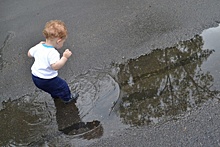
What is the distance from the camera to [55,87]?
12.4 ft

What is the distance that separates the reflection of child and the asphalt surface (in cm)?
63

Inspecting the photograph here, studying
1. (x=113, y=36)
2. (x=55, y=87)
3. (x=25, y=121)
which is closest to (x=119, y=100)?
(x=55, y=87)

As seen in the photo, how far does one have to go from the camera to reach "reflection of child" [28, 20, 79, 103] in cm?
342

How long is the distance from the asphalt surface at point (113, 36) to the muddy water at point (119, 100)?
168 mm

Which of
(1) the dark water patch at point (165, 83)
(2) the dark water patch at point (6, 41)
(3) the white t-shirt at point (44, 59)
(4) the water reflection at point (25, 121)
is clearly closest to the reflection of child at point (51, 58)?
(3) the white t-shirt at point (44, 59)

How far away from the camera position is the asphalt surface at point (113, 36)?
341cm

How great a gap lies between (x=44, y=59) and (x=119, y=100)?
1.05 m

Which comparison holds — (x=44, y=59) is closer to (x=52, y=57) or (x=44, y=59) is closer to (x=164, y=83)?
(x=52, y=57)

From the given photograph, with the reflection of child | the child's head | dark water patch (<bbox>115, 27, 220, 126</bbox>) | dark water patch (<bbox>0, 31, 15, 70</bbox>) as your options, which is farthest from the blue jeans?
dark water patch (<bbox>0, 31, 15, 70</bbox>)

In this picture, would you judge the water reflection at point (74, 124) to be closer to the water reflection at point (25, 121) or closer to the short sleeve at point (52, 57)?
the water reflection at point (25, 121)

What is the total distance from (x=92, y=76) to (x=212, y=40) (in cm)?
185

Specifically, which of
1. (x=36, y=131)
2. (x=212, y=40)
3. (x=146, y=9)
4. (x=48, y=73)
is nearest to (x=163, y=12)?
(x=146, y=9)

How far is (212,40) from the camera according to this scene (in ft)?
15.2

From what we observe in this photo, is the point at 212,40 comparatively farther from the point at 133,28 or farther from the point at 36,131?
the point at 36,131
